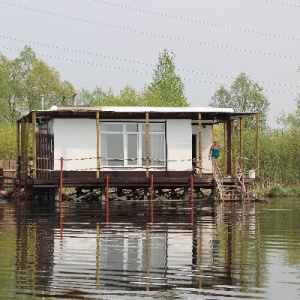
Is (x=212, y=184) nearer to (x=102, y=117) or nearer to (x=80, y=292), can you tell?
(x=102, y=117)

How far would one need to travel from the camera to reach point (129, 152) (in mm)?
39719

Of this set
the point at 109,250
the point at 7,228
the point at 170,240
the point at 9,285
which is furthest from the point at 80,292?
the point at 7,228

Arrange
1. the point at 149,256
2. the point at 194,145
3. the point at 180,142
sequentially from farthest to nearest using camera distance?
the point at 194,145 → the point at 180,142 → the point at 149,256

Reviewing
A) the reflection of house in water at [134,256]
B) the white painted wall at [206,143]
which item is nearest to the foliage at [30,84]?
the white painted wall at [206,143]

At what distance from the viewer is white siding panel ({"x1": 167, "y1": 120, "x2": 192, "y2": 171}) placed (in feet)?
131

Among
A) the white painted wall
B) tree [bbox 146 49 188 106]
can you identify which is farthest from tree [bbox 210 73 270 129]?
the white painted wall

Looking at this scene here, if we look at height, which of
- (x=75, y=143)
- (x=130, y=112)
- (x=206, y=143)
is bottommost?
(x=75, y=143)

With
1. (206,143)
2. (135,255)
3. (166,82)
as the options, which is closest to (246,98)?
(166,82)

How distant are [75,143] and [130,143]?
2459 mm

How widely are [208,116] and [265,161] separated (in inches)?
791

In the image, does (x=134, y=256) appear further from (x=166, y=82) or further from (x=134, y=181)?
(x=166, y=82)

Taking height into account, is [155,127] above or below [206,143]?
above

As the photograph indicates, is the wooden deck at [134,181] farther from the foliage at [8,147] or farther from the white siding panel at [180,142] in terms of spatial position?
the foliage at [8,147]

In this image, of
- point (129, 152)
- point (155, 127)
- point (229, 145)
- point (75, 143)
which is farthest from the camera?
point (229, 145)
